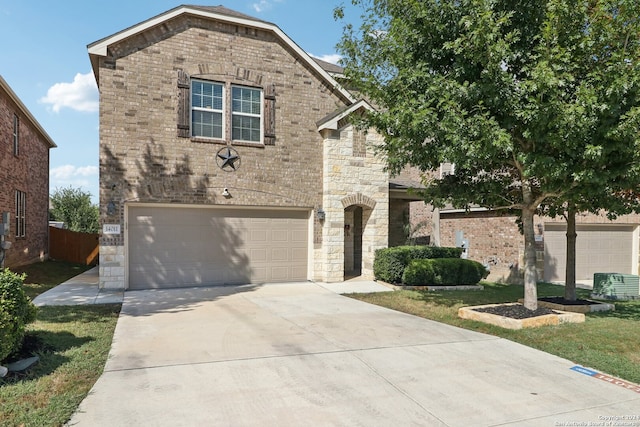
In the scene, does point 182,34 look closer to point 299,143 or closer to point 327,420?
point 299,143

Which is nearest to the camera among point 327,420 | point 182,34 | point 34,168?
point 327,420

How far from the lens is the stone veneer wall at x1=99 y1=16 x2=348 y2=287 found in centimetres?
1149

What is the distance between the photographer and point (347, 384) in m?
4.98

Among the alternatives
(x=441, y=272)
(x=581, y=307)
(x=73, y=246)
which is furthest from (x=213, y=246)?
(x=73, y=246)

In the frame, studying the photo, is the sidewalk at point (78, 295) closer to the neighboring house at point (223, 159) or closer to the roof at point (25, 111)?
the neighboring house at point (223, 159)

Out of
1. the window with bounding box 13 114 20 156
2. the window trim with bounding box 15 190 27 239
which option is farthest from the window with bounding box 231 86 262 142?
the window trim with bounding box 15 190 27 239

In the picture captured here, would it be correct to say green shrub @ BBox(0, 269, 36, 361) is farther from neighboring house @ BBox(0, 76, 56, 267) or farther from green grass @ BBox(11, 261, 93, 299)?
neighboring house @ BBox(0, 76, 56, 267)

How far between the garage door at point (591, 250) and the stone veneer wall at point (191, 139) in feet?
30.7

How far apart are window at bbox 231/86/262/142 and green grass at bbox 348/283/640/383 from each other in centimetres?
576

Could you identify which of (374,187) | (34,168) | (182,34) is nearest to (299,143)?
(374,187)


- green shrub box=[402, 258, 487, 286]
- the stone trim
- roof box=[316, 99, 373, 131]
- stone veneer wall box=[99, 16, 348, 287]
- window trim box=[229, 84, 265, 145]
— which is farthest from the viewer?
the stone trim

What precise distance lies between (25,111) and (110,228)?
9867 millimetres

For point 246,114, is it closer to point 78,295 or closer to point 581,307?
point 78,295

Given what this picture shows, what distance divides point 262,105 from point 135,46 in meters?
3.84
